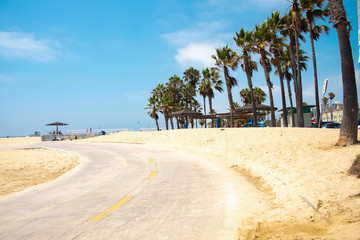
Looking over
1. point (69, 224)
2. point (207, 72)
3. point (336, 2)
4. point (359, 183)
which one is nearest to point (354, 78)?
point (336, 2)

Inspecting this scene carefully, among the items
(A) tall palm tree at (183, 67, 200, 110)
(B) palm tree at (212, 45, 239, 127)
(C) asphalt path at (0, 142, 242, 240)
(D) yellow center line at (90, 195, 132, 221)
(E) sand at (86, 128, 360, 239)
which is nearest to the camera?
(E) sand at (86, 128, 360, 239)

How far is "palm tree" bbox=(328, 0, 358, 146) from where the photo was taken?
11.4 meters

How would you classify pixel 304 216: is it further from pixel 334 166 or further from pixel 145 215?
pixel 334 166

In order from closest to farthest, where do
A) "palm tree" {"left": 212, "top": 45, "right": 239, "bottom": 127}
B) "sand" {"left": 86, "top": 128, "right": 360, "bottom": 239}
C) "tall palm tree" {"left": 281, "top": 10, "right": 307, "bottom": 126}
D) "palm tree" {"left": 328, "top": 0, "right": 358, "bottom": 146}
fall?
1. "sand" {"left": 86, "top": 128, "right": 360, "bottom": 239}
2. "palm tree" {"left": 328, "top": 0, "right": 358, "bottom": 146}
3. "tall palm tree" {"left": 281, "top": 10, "right": 307, "bottom": 126}
4. "palm tree" {"left": 212, "top": 45, "right": 239, "bottom": 127}

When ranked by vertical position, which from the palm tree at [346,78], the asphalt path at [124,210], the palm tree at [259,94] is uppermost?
the palm tree at [259,94]

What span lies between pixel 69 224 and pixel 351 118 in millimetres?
12079

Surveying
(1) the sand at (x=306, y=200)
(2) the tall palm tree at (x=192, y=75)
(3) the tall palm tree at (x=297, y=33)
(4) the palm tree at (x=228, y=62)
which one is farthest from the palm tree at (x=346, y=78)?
(2) the tall palm tree at (x=192, y=75)

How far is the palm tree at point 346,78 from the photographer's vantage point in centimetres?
1139

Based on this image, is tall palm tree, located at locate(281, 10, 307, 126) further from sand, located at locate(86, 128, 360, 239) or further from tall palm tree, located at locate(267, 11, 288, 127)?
sand, located at locate(86, 128, 360, 239)

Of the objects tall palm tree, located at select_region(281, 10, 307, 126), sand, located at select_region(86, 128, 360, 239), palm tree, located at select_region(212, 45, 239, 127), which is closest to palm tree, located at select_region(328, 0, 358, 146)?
sand, located at select_region(86, 128, 360, 239)

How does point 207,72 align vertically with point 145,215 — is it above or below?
above

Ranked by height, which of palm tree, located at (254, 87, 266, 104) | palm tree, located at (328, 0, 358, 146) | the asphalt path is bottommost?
the asphalt path

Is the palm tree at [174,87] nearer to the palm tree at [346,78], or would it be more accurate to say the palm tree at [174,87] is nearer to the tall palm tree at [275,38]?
the tall palm tree at [275,38]

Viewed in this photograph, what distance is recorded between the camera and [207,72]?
51688 mm
